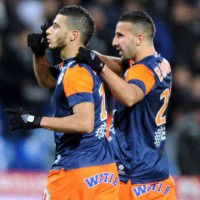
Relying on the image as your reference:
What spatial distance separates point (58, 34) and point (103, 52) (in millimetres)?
4930

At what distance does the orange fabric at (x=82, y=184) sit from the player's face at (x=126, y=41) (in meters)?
1.04

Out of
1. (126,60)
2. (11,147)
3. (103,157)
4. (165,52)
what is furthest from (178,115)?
(103,157)

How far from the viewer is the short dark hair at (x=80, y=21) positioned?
6254mm

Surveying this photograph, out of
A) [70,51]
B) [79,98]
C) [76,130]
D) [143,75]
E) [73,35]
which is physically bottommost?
[76,130]

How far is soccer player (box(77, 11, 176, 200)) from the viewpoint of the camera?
21.2ft

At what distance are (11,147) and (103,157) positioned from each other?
15.3 feet

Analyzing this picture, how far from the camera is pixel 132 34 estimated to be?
659cm

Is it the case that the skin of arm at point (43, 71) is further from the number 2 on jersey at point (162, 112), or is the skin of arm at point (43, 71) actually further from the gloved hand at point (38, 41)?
the number 2 on jersey at point (162, 112)

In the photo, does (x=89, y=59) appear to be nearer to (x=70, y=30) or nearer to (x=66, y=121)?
(x=70, y=30)

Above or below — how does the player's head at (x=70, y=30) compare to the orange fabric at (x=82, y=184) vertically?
above

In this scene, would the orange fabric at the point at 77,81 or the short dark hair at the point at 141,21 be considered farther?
the short dark hair at the point at 141,21

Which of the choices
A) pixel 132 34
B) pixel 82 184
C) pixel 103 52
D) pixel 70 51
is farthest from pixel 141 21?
pixel 103 52

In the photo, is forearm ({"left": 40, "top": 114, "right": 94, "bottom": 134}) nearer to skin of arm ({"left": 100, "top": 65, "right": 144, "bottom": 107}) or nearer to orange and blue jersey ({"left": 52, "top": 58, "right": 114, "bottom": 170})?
orange and blue jersey ({"left": 52, "top": 58, "right": 114, "bottom": 170})

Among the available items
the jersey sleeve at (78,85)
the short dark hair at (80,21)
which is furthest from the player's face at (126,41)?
the jersey sleeve at (78,85)
